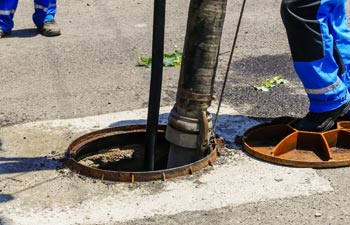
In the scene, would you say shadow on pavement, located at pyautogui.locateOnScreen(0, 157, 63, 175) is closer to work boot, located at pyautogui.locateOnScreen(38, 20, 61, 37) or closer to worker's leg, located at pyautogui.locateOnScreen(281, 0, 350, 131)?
worker's leg, located at pyautogui.locateOnScreen(281, 0, 350, 131)

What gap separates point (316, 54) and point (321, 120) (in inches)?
16.9

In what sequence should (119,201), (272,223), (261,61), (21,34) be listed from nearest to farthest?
(272,223) < (119,201) < (261,61) < (21,34)

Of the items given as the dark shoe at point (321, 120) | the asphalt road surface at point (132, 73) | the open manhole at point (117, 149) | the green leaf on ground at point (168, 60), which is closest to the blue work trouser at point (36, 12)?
the asphalt road surface at point (132, 73)

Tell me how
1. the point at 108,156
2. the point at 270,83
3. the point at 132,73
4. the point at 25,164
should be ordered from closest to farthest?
the point at 25,164 < the point at 108,156 < the point at 270,83 < the point at 132,73

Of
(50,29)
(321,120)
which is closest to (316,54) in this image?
(321,120)

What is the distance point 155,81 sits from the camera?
465 centimetres

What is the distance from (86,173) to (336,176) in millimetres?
1394

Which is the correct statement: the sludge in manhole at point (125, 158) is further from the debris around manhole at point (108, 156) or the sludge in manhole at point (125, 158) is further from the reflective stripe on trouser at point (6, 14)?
the reflective stripe on trouser at point (6, 14)

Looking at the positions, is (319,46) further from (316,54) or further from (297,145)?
(297,145)

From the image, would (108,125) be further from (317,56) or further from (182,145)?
(317,56)

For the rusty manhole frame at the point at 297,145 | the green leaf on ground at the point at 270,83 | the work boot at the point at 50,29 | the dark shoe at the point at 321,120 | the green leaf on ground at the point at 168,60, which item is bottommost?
the work boot at the point at 50,29

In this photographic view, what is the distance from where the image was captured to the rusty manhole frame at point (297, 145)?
4.66 m

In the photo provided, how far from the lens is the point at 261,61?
22.0 ft

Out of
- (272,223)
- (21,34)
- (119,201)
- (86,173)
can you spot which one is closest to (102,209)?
(119,201)
